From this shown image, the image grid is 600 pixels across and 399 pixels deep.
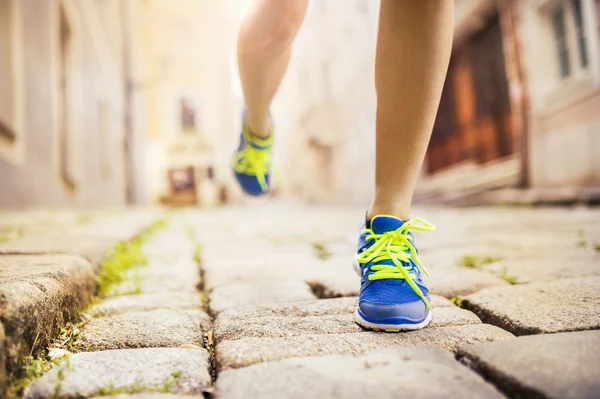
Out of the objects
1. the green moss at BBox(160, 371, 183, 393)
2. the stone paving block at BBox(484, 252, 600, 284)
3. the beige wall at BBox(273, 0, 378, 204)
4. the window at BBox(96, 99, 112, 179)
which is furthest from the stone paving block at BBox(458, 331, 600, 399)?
the window at BBox(96, 99, 112, 179)

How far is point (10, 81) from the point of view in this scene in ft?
13.8

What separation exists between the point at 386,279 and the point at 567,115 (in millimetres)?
5549

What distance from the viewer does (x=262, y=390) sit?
0.78 m

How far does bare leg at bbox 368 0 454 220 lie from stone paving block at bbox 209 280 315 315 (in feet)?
1.16

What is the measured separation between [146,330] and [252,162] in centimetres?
126

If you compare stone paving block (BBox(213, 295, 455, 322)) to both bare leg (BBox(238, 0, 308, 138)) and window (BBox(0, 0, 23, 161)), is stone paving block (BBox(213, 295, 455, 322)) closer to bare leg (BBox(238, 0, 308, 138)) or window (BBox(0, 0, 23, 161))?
bare leg (BBox(238, 0, 308, 138))

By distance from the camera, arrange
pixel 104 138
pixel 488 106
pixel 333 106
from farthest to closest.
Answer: pixel 333 106, pixel 104 138, pixel 488 106

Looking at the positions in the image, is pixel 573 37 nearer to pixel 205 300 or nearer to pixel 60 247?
pixel 205 300

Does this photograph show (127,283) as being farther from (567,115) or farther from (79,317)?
(567,115)

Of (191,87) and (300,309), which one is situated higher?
(191,87)

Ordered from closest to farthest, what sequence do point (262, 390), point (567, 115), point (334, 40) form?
point (262, 390), point (567, 115), point (334, 40)

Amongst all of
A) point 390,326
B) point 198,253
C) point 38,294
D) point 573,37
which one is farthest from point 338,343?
point 573,37

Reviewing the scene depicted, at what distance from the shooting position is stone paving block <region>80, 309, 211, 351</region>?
1053mm

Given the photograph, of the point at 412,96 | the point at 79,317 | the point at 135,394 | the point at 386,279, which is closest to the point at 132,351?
the point at 135,394
